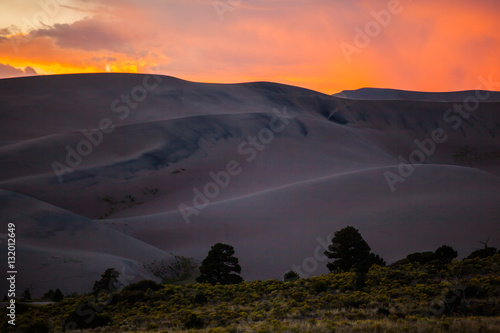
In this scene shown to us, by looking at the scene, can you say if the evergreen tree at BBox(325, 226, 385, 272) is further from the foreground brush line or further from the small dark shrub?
the small dark shrub

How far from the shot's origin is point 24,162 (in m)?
62.0

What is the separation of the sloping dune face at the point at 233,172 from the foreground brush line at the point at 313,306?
10.4 meters

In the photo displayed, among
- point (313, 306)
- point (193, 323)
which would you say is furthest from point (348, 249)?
point (193, 323)

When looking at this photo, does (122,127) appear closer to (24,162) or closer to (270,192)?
(24,162)

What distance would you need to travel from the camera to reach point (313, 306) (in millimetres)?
14375

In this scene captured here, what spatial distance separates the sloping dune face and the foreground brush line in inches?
409

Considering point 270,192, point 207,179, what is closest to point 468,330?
point 270,192

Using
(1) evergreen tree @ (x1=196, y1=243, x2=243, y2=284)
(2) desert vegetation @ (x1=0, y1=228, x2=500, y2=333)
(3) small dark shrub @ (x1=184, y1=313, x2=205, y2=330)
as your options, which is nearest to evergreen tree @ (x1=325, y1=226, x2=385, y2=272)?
(2) desert vegetation @ (x1=0, y1=228, x2=500, y2=333)

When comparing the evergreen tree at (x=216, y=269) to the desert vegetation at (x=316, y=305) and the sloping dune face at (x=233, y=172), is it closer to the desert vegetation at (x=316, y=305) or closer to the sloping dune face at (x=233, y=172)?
the desert vegetation at (x=316, y=305)

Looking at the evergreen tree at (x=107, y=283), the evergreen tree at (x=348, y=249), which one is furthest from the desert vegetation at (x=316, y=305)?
the evergreen tree at (x=348, y=249)

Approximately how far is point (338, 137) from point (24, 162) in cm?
6144

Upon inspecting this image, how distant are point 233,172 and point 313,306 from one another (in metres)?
57.7

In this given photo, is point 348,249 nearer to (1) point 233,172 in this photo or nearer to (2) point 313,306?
(2) point 313,306

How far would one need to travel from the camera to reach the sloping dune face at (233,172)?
33719 millimetres
